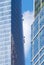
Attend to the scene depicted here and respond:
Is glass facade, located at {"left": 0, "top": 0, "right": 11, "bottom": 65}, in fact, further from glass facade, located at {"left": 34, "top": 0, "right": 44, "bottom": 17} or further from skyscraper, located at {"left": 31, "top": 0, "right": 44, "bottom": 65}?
skyscraper, located at {"left": 31, "top": 0, "right": 44, "bottom": 65}

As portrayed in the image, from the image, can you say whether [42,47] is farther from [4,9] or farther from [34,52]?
[4,9]

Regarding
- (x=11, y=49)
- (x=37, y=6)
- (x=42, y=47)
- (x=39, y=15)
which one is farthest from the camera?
(x=11, y=49)

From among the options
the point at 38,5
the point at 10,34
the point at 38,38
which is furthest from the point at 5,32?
the point at 38,38

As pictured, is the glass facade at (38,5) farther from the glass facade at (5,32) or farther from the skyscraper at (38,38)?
the glass facade at (5,32)

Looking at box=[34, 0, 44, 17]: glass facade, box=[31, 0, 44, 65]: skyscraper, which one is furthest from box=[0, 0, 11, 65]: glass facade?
box=[31, 0, 44, 65]: skyscraper

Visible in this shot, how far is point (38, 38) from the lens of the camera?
75.9m

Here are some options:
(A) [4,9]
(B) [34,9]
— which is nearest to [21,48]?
(A) [4,9]

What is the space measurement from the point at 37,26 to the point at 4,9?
6999 cm

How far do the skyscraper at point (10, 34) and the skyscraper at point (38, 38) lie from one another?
174 feet

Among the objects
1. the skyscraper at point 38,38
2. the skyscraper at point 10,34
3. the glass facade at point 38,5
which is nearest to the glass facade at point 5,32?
the skyscraper at point 10,34

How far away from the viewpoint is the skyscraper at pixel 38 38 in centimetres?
7475

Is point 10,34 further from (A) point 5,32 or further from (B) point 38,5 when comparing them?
(B) point 38,5

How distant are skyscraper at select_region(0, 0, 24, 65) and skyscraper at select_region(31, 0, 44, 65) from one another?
5316 cm

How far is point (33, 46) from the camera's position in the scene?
78.8 m
